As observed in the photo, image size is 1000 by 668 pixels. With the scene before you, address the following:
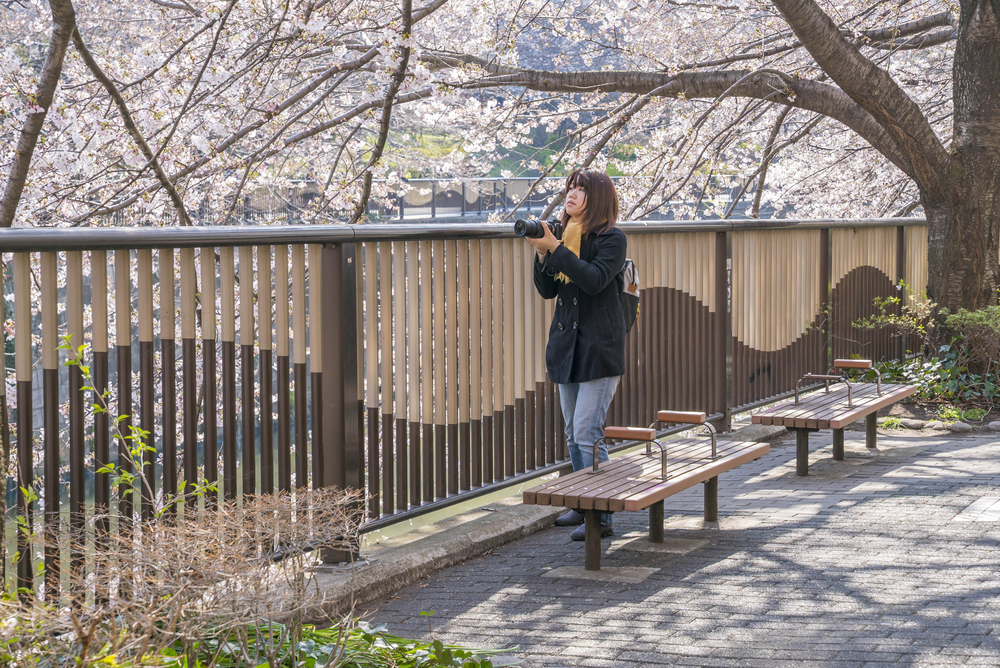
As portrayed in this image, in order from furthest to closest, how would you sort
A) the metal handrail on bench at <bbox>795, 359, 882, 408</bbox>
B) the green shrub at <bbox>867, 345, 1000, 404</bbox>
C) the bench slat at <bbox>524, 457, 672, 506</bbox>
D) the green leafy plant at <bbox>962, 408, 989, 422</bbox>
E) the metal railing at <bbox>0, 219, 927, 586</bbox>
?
the green shrub at <bbox>867, 345, 1000, 404</bbox> < the green leafy plant at <bbox>962, 408, 989, 422</bbox> < the metal handrail on bench at <bbox>795, 359, 882, 408</bbox> < the bench slat at <bbox>524, 457, 672, 506</bbox> < the metal railing at <bbox>0, 219, 927, 586</bbox>

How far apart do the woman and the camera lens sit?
0.40 feet

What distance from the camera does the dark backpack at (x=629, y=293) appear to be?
515cm

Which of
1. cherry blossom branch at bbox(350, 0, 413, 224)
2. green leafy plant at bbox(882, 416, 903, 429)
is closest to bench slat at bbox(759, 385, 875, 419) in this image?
green leafy plant at bbox(882, 416, 903, 429)

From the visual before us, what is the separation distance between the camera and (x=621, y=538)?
5.16m

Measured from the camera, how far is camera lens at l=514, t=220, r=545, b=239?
4.67 m

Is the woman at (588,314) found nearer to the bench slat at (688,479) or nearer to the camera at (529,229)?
the camera at (529,229)

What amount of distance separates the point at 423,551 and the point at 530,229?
A: 1.49m

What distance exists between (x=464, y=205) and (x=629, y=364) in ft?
88.5

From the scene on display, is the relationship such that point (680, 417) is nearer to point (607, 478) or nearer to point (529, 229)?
point (607, 478)

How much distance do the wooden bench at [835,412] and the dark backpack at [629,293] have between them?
1.70 meters

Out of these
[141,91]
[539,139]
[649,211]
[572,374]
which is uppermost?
[539,139]

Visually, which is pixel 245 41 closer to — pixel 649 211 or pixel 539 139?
pixel 649 211

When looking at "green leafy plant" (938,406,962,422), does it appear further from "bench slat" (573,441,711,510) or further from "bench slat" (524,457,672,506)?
"bench slat" (524,457,672,506)

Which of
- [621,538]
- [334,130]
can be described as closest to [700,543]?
[621,538]
